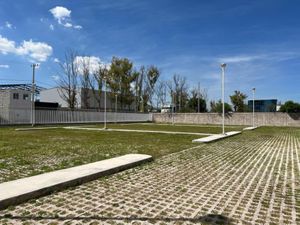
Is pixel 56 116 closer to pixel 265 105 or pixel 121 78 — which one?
pixel 121 78

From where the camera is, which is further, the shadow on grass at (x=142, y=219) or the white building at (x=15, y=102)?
the white building at (x=15, y=102)

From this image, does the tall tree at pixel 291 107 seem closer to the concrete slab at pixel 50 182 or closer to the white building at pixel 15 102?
Answer: the white building at pixel 15 102

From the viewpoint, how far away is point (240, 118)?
1406 inches

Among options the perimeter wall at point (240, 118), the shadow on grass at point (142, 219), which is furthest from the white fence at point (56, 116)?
the shadow on grass at point (142, 219)

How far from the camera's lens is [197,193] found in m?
4.16

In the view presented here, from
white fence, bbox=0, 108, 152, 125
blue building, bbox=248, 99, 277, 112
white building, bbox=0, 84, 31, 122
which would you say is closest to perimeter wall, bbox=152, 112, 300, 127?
white fence, bbox=0, 108, 152, 125

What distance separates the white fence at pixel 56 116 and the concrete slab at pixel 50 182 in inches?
842

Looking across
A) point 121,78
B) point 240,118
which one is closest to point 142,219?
point 240,118

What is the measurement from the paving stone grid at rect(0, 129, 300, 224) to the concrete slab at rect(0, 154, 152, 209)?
0.15m

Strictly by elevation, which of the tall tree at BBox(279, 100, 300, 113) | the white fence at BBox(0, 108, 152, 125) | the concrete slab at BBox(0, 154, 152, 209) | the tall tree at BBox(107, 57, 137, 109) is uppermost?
the tall tree at BBox(107, 57, 137, 109)

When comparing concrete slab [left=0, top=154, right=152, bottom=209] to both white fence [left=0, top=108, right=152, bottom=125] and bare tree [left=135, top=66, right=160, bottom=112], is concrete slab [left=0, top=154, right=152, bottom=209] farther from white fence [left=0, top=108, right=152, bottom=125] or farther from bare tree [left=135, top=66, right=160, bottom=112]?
bare tree [left=135, top=66, right=160, bottom=112]

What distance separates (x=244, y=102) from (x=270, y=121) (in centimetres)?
1292

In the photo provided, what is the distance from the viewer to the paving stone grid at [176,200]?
3.14 metres

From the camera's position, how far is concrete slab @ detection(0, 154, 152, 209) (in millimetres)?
3594
